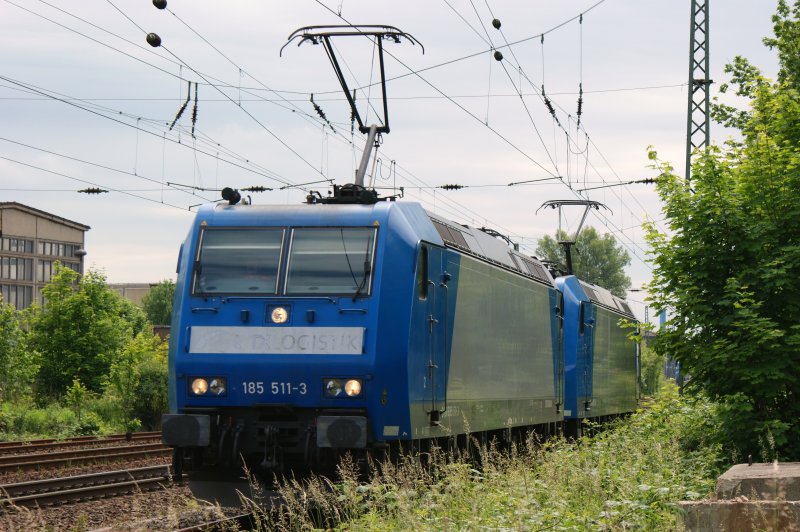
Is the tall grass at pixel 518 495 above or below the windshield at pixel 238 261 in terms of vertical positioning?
below

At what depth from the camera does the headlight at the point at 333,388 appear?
35.2 feet

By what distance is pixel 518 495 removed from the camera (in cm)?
909

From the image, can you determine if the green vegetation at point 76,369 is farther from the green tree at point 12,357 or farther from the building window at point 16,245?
the building window at point 16,245

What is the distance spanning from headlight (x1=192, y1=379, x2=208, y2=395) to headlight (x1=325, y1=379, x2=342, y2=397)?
1.24 metres

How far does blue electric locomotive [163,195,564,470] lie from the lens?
1073 cm

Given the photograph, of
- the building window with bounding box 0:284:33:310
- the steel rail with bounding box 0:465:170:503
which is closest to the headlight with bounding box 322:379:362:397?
the steel rail with bounding box 0:465:170:503

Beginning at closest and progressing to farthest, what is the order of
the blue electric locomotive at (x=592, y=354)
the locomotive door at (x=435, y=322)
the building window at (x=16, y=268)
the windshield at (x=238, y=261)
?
the windshield at (x=238, y=261) → the locomotive door at (x=435, y=322) → the blue electric locomotive at (x=592, y=354) → the building window at (x=16, y=268)

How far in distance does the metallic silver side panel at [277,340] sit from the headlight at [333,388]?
0.92 ft

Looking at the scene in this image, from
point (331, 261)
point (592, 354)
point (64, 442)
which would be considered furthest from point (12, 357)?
point (331, 261)

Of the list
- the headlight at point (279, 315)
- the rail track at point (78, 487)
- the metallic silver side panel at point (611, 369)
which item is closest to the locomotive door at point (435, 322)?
the headlight at point (279, 315)

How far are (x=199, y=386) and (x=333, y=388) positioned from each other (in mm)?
1373

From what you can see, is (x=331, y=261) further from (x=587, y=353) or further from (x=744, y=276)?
(x=587, y=353)

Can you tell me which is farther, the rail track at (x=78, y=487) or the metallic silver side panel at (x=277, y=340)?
the rail track at (x=78, y=487)

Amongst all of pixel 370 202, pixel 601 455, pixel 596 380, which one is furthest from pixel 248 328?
pixel 596 380
